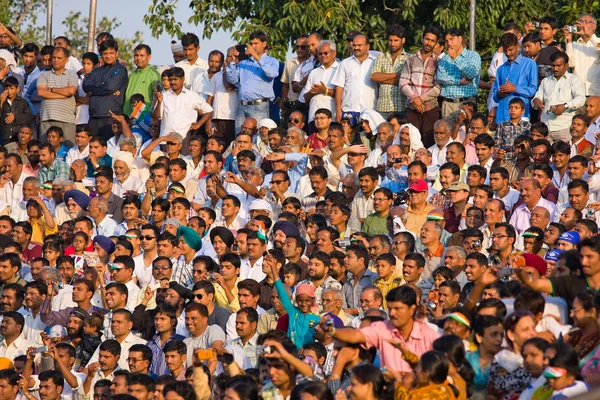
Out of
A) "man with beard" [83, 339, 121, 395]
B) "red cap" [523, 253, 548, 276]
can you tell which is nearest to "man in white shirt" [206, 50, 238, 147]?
"man with beard" [83, 339, 121, 395]

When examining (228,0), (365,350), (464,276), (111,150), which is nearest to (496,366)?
(365,350)

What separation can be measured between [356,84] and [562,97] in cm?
252

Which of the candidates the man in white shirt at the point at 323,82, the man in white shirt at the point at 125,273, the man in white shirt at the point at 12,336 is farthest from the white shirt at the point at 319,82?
the man in white shirt at the point at 12,336

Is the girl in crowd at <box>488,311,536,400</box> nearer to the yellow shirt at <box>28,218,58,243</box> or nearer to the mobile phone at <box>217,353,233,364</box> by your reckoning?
the mobile phone at <box>217,353,233,364</box>

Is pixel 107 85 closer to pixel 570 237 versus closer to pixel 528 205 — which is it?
pixel 528 205

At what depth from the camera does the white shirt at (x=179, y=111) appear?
17.0 metres

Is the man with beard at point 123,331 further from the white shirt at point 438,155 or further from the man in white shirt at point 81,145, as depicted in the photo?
the man in white shirt at point 81,145

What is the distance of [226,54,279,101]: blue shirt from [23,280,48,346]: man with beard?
4060 millimetres

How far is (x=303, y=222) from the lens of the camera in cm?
1422

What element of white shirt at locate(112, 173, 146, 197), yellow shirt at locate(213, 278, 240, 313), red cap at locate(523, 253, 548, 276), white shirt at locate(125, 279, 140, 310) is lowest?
white shirt at locate(112, 173, 146, 197)

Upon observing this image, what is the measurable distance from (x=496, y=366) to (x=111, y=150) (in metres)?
9.46

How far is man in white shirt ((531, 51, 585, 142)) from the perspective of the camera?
48.4ft

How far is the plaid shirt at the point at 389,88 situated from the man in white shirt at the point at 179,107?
234 cm

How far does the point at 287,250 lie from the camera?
12.9 metres
